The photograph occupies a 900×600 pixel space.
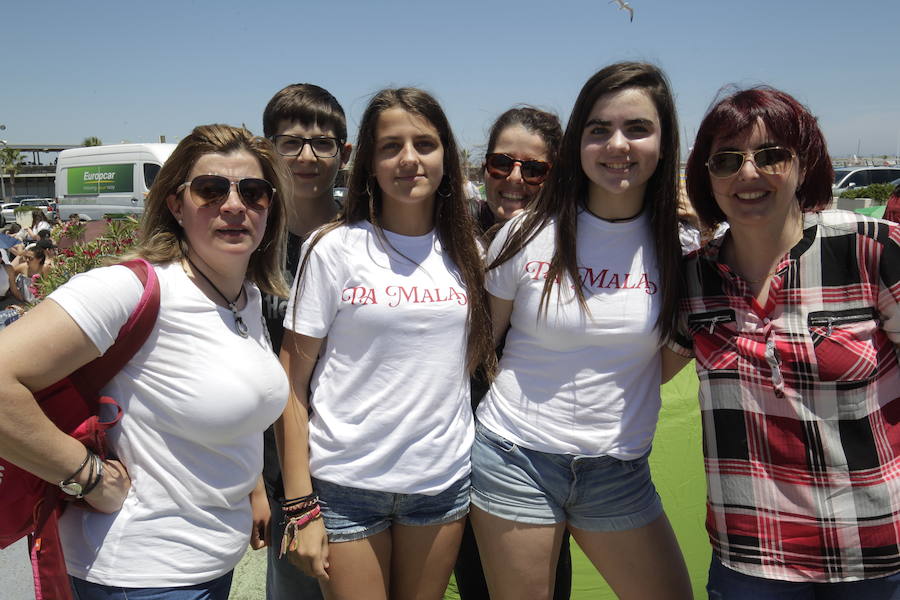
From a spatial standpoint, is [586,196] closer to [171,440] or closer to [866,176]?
[171,440]

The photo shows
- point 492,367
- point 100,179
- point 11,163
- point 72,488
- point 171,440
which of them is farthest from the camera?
point 11,163

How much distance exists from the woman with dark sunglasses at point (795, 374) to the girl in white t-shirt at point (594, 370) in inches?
8.5

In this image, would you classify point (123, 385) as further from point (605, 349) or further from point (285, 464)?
point (605, 349)

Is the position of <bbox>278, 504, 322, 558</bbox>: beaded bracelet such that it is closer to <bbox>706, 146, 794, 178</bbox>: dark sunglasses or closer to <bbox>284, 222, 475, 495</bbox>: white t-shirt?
<bbox>284, 222, 475, 495</bbox>: white t-shirt

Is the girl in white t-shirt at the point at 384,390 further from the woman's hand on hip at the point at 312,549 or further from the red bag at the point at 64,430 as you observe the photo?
the red bag at the point at 64,430

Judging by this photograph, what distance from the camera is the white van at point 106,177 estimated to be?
1477 centimetres

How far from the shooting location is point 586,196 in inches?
86.6

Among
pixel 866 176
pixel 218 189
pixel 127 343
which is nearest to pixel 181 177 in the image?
pixel 218 189

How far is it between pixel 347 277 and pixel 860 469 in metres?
1.49

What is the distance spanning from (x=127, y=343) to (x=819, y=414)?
173 cm

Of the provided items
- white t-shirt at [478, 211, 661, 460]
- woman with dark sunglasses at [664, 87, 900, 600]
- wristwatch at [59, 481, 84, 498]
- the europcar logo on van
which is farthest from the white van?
woman with dark sunglasses at [664, 87, 900, 600]

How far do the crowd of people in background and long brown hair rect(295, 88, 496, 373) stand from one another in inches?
0.4

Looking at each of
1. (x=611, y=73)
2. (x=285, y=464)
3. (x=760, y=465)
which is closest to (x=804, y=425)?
(x=760, y=465)

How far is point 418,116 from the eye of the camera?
2.11 meters
